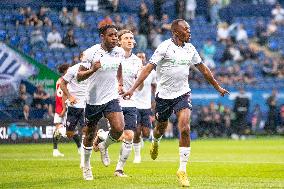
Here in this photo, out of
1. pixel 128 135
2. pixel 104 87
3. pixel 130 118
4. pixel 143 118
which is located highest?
pixel 104 87

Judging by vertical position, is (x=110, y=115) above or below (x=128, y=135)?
above

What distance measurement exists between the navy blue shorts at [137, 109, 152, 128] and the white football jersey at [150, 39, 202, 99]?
618cm

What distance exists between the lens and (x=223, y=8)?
48.0 meters

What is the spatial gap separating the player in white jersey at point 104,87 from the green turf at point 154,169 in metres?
0.93

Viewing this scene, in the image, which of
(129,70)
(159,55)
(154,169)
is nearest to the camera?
(159,55)

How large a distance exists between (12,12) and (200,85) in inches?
350

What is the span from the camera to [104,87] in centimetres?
1652

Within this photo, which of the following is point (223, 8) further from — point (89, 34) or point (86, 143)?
point (86, 143)

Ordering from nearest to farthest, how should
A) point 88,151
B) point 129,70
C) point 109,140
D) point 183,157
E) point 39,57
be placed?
point 183,157 → point 88,151 → point 109,140 → point 129,70 → point 39,57

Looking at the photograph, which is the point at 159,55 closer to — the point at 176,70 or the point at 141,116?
the point at 176,70

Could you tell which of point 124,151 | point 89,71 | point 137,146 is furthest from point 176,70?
point 137,146

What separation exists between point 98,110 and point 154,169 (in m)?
3.69

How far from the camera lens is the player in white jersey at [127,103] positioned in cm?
1780

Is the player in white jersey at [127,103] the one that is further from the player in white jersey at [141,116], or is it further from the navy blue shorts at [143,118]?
the navy blue shorts at [143,118]
